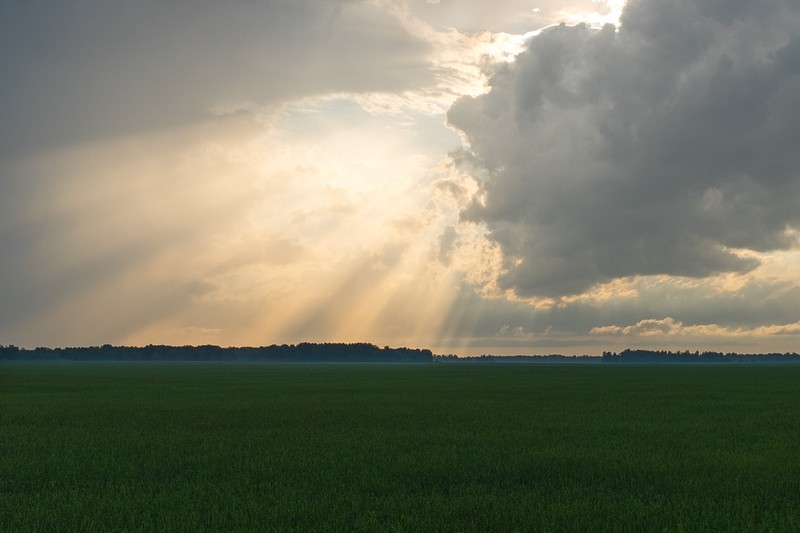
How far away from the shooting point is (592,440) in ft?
73.8

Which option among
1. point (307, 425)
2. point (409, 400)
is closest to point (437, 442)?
point (307, 425)

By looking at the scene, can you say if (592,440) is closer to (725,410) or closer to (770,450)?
(770,450)

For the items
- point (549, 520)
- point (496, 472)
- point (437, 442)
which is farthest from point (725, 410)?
point (549, 520)

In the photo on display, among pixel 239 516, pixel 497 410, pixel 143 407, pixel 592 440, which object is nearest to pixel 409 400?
pixel 497 410

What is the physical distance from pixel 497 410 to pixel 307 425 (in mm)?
11521

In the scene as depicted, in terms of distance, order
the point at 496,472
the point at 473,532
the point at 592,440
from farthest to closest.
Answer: the point at 592,440, the point at 496,472, the point at 473,532

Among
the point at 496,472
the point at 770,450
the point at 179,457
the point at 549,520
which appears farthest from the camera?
the point at 770,450

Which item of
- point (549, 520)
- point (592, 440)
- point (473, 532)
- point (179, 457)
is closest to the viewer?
point (473, 532)

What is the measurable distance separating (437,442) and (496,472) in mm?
5292

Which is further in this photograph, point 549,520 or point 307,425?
point 307,425

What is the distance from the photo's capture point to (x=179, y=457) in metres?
18.7

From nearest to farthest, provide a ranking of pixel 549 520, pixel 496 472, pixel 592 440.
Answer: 1. pixel 549 520
2. pixel 496 472
3. pixel 592 440

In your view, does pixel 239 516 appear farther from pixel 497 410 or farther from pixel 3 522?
pixel 497 410

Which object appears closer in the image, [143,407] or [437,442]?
[437,442]
